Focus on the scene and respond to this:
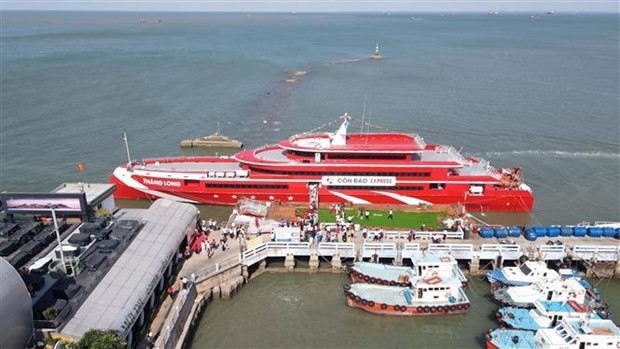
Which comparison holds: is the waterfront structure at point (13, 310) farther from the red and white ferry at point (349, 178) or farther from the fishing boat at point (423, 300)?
the red and white ferry at point (349, 178)

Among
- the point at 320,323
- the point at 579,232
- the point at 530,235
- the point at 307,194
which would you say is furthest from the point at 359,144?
the point at 320,323

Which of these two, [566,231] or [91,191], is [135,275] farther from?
[566,231]

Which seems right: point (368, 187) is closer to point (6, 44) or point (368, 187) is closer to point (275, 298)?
point (275, 298)

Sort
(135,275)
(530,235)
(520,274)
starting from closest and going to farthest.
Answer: (135,275) < (520,274) < (530,235)

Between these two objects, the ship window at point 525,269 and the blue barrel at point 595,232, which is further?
the blue barrel at point 595,232

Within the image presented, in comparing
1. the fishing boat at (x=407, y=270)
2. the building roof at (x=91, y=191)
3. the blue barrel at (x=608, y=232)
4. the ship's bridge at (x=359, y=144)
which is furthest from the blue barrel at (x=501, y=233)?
the building roof at (x=91, y=191)

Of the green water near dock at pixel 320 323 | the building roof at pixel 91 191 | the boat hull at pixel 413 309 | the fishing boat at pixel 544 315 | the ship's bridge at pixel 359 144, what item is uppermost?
the ship's bridge at pixel 359 144

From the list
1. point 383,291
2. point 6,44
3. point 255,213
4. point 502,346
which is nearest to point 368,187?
point 255,213
